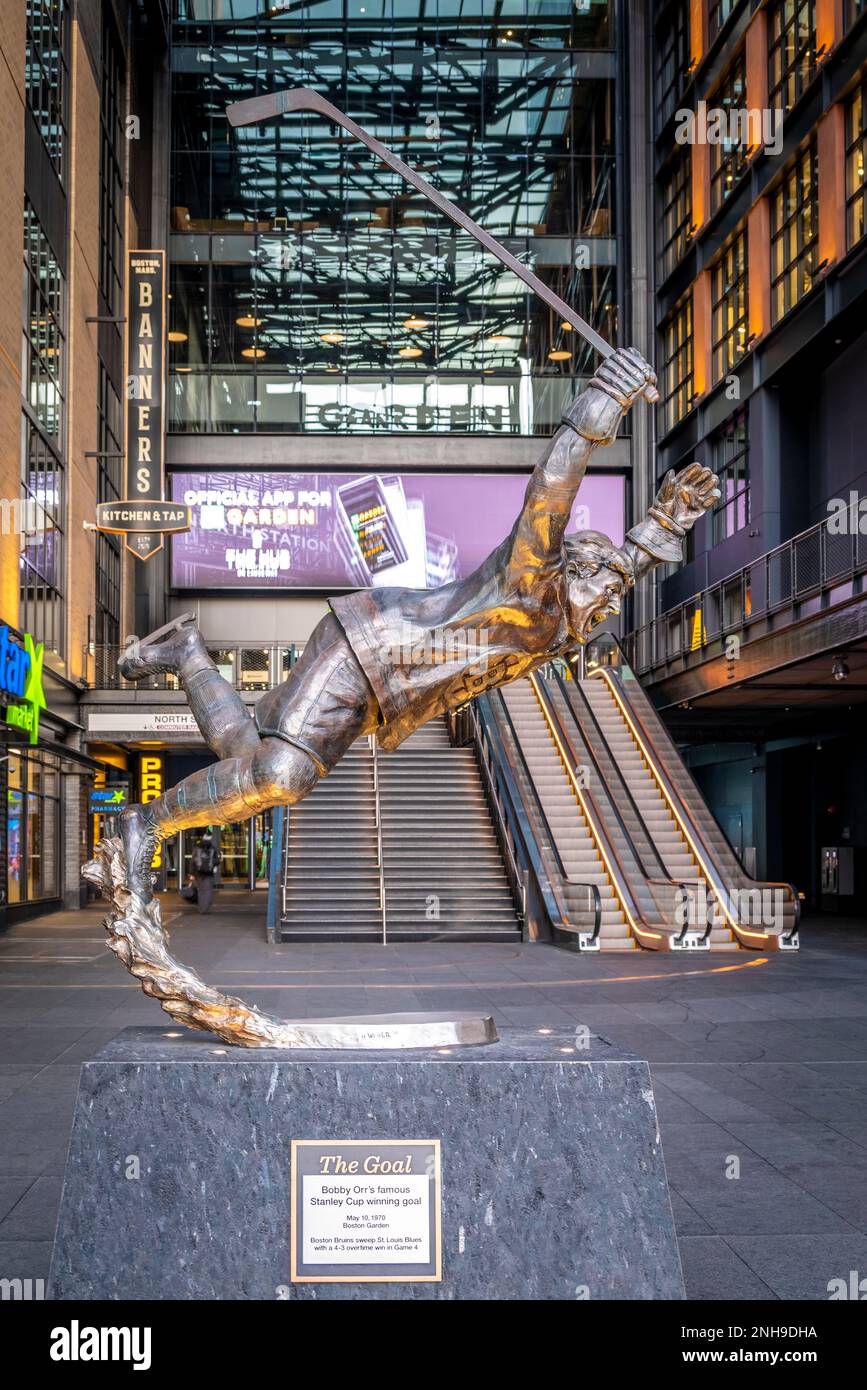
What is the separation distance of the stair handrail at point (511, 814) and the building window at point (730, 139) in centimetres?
1529

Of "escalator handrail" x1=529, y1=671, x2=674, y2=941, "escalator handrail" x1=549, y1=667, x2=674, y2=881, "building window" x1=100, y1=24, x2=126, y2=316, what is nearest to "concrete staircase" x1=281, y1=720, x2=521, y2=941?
"escalator handrail" x1=529, y1=671, x2=674, y2=941

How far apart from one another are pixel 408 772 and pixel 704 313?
16.4 meters

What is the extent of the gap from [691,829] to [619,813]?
1.20 meters

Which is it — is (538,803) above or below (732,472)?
below

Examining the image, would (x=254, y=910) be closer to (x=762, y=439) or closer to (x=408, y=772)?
(x=408, y=772)

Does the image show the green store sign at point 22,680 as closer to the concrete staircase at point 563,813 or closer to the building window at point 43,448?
the building window at point 43,448

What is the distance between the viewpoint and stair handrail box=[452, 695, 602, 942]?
1853 centimetres

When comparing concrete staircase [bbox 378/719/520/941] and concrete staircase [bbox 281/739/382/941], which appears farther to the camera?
concrete staircase [bbox 378/719/520/941]

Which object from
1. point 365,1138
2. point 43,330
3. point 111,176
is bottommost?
point 365,1138

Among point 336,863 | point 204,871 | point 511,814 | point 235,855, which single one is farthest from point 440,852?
point 235,855

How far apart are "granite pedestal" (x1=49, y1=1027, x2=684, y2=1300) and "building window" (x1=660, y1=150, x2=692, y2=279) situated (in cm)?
3361

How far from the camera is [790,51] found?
2700 centimetres

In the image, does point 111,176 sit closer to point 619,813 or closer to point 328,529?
point 328,529

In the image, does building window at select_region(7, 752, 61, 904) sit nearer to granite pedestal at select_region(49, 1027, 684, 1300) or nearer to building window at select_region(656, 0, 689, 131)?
granite pedestal at select_region(49, 1027, 684, 1300)
